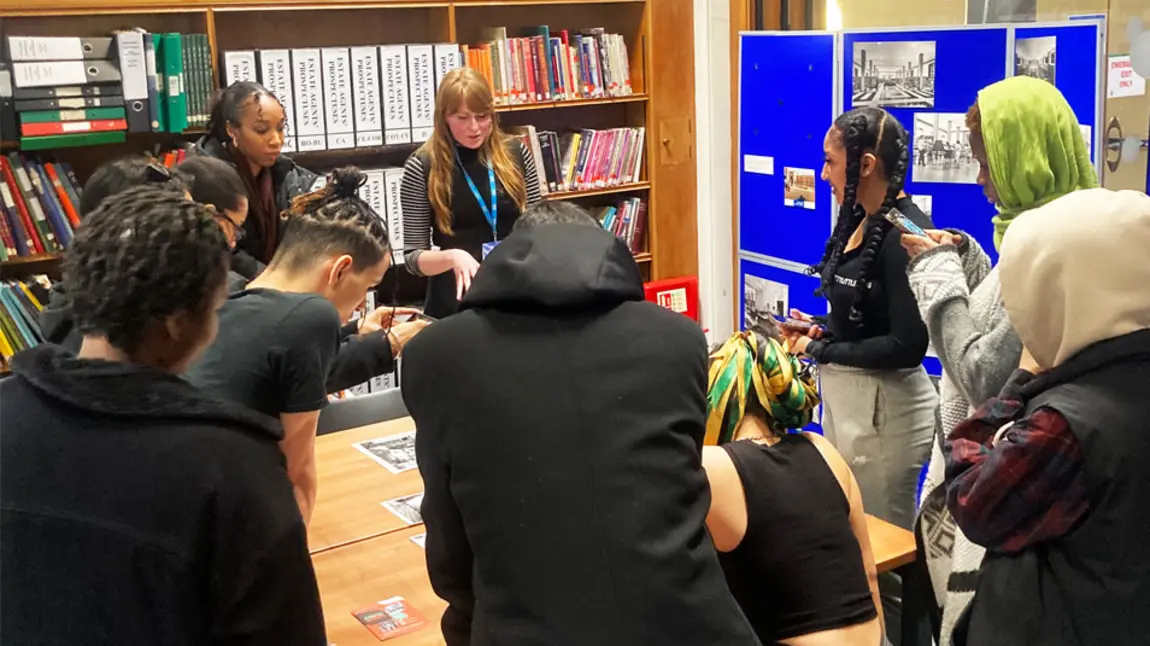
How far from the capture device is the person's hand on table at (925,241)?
98.7 inches

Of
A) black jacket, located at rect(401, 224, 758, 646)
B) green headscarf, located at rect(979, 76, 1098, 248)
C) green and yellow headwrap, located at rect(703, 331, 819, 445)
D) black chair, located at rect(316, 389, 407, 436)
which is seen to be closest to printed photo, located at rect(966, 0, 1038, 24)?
green headscarf, located at rect(979, 76, 1098, 248)

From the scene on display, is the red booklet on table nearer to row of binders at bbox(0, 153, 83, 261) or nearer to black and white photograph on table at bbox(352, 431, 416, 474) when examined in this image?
black and white photograph on table at bbox(352, 431, 416, 474)

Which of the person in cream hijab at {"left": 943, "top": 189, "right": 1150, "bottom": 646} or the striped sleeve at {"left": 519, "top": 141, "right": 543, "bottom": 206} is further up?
the striped sleeve at {"left": 519, "top": 141, "right": 543, "bottom": 206}

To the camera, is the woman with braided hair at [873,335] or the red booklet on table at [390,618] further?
the woman with braided hair at [873,335]

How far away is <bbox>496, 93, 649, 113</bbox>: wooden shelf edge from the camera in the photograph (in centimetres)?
465

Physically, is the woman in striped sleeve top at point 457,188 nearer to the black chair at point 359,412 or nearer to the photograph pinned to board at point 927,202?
the black chair at point 359,412

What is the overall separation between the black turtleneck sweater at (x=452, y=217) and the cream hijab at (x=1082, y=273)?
2.12m

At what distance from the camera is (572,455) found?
4.61 feet

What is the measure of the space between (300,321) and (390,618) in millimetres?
559

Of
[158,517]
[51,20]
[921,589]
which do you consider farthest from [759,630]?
[51,20]

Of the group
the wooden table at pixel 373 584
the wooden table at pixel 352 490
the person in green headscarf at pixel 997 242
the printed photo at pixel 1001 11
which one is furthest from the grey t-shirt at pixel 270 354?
the printed photo at pixel 1001 11

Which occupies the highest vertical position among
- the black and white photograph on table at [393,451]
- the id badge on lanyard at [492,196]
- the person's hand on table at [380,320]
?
the id badge on lanyard at [492,196]

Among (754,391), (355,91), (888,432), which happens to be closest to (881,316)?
(888,432)

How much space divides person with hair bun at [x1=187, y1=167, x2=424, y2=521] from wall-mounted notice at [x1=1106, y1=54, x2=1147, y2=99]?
2.59 metres
